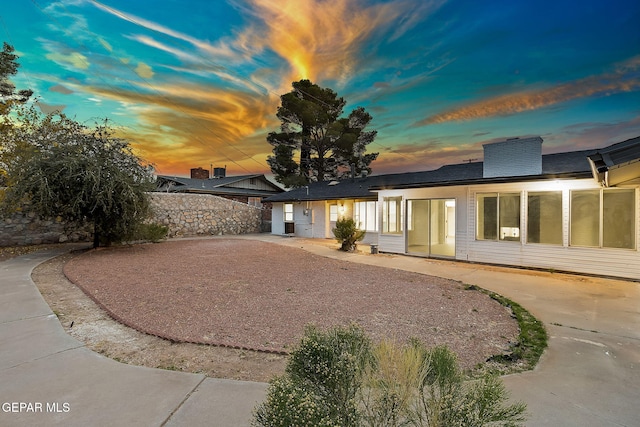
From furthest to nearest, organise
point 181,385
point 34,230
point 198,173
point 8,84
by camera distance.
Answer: point 198,173 < point 8,84 < point 34,230 < point 181,385

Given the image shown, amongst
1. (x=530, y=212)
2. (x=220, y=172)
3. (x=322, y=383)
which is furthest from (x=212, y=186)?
(x=322, y=383)

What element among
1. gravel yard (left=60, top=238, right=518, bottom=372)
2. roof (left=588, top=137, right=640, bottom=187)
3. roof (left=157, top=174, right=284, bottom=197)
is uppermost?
roof (left=157, top=174, right=284, bottom=197)

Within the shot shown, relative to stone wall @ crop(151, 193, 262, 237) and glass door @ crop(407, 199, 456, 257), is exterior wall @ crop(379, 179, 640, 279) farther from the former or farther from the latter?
stone wall @ crop(151, 193, 262, 237)

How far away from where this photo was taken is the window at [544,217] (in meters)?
8.31

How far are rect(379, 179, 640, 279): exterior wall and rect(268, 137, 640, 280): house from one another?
19mm

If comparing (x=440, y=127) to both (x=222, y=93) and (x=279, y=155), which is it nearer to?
(x=222, y=93)

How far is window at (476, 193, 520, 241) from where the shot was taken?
29.6 ft

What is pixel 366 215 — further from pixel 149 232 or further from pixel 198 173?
pixel 198 173

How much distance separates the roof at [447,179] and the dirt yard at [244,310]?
3.89 meters

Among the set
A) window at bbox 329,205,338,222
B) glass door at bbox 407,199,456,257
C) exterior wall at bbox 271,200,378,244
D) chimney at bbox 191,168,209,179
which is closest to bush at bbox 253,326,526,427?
glass door at bbox 407,199,456,257

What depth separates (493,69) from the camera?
12.0 meters

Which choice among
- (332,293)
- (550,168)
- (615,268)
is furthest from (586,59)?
(332,293)

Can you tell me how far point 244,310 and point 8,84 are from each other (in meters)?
16.8

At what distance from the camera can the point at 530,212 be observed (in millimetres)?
8719
